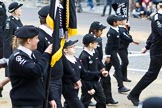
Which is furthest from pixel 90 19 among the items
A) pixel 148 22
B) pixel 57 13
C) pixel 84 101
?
pixel 57 13

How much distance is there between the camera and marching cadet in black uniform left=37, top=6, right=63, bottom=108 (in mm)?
6812

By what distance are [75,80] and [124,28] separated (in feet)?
12.0

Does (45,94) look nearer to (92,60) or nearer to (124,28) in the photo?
(92,60)

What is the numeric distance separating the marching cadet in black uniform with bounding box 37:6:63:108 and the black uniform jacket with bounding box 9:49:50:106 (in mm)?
731

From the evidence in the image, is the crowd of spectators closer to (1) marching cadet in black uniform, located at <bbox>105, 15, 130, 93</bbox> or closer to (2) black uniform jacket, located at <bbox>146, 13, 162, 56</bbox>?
(1) marching cadet in black uniform, located at <bbox>105, 15, 130, 93</bbox>

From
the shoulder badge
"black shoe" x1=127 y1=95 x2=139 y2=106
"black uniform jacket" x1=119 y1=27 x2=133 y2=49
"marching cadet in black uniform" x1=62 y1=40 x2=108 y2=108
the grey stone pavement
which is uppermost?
the shoulder badge

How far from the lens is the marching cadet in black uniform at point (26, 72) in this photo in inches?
229

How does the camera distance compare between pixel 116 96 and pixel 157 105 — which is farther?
pixel 116 96

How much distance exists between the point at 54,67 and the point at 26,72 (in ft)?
3.84

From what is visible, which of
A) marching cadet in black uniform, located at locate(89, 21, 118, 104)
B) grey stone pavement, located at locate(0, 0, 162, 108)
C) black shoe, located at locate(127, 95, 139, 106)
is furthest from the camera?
grey stone pavement, located at locate(0, 0, 162, 108)

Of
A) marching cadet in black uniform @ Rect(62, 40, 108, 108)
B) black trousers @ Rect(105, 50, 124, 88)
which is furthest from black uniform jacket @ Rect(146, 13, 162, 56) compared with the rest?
marching cadet in black uniform @ Rect(62, 40, 108, 108)

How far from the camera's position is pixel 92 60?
8.53m

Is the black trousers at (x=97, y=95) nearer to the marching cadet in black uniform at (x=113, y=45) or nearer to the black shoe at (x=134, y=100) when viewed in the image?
the black shoe at (x=134, y=100)

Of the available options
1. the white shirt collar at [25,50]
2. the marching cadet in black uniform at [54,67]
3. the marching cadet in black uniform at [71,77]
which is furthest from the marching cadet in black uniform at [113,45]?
the white shirt collar at [25,50]
